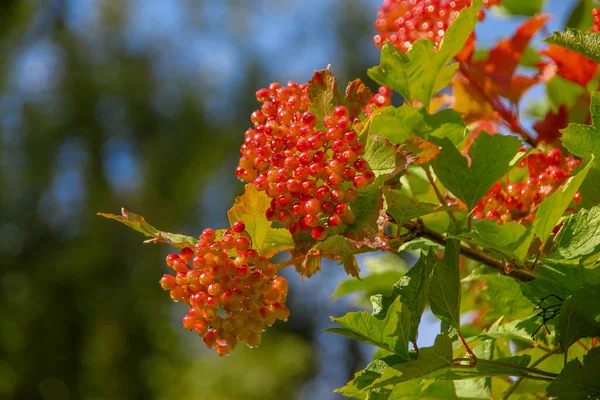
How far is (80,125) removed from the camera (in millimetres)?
9508

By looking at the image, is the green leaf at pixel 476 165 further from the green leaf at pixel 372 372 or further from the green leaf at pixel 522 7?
the green leaf at pixel 522 7

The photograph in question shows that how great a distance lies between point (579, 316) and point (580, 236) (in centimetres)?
5

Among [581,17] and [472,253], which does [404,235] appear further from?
[581,17]

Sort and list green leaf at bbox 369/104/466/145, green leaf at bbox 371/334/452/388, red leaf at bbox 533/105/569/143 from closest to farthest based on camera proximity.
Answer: green leaf at bbox 371/334/452/388 → green leaf at bbox 369/104/466/145 → red leaf at bbox 533/105/569/143

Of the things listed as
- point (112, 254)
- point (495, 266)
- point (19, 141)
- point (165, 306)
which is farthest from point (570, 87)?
point (19, 141)

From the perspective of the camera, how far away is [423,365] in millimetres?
380

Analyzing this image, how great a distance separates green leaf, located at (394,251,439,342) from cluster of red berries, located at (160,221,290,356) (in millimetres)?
73

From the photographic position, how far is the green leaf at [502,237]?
0.38m

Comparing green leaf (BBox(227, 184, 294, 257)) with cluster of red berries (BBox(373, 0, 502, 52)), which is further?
cluster of red berries (BBox(373, 0, 502, 52))

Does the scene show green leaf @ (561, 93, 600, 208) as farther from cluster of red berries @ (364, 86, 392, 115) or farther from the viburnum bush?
cluster of red berries @ (364, 86, 392, 115)

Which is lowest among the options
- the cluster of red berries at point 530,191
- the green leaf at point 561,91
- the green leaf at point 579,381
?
the green leaf at point 579,381

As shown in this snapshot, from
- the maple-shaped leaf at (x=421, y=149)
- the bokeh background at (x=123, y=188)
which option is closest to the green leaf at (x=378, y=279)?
the maple-shaped leaf at (x=421, y=149)

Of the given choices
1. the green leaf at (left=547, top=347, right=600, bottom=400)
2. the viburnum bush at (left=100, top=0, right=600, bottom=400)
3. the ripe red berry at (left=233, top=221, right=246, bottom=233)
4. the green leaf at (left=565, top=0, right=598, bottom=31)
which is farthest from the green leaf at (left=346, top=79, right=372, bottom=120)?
the green leaf at (left=565, top=0, right=598, bottom=31)

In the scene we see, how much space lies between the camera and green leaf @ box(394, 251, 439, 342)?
1.31 feet
